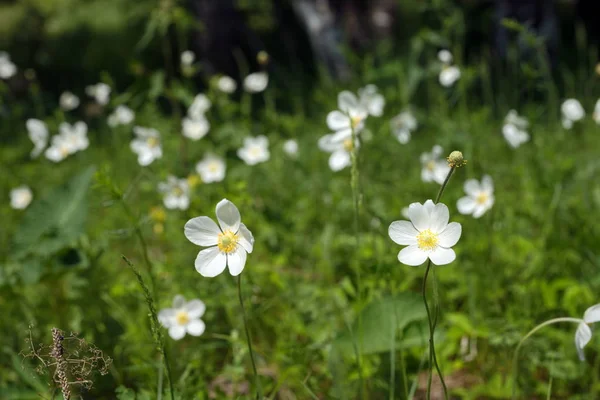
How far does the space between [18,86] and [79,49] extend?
1309 mm

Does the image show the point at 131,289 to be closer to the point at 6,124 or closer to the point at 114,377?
the point at 114,377

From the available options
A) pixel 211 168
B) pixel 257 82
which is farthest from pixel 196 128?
pixel 257 82

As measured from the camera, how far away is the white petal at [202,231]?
113cm

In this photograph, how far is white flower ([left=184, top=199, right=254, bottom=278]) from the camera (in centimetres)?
112

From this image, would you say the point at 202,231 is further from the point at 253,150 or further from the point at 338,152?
the point at 253,150

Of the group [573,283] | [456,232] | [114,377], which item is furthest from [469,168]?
[114,377]

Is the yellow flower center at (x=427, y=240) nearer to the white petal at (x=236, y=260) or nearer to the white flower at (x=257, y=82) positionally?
the white petal at (x=236, y=260)

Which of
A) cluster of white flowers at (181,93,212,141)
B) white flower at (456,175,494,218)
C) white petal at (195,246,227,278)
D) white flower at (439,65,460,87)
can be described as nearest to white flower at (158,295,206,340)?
white petal at (195,246,227,278)

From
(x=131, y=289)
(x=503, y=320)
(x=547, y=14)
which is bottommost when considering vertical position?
(x=503, y=320)

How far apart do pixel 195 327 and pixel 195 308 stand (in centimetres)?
6

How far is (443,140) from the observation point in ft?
8.82

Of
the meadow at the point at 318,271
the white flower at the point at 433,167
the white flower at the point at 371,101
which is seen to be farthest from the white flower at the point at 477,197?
the white flower at the point at 371,101

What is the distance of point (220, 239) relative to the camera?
1165mm

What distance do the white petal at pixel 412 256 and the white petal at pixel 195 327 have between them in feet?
2.44
